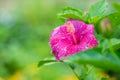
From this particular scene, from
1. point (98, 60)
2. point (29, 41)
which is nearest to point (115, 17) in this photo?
point (98, 60)

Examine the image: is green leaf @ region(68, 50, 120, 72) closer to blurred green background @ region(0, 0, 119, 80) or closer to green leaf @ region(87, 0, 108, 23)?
green leaf @ region(87, 0, 108, 23)

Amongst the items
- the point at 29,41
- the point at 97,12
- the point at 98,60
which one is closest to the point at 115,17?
the point at 97,12

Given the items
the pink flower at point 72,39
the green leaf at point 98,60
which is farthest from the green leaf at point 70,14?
the green leaf at point 98,60

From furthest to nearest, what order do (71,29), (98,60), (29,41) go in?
(29,41) → (71,29) → (98,60)

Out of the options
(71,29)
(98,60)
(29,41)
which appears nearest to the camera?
(98,60)

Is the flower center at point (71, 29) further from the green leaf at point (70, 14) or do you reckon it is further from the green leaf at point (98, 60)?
the green leaf at point (98, 60)

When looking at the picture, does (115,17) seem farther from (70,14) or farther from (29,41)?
(29,41)

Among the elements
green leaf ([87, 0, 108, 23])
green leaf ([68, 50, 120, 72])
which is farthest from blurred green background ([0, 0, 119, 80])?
green leaf ([68, 50, 120, 72])

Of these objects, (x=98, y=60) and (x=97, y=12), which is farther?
(x=97, y=12)

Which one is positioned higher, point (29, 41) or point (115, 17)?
point (115, 17)
